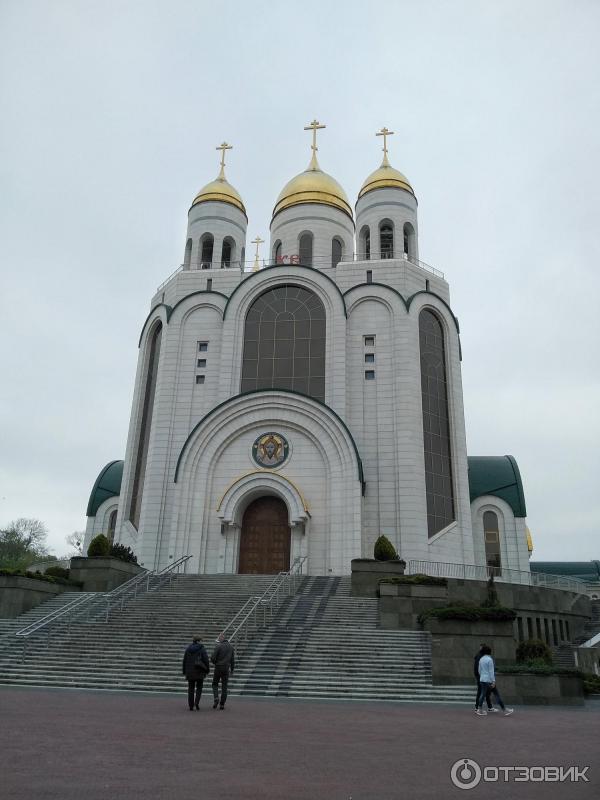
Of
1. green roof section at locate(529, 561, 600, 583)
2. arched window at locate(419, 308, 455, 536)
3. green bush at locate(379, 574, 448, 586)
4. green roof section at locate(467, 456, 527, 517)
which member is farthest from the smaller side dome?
green roof section at locate(529, 561, 600, 583)

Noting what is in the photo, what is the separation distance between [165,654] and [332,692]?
480 cm

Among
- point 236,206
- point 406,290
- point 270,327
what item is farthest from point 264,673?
point 236,206

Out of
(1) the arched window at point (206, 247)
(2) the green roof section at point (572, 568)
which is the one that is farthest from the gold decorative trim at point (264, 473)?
(2) the green roof section at point (572, 568)

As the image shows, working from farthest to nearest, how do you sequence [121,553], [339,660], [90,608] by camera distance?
[121,553], [90,608], [339,660]

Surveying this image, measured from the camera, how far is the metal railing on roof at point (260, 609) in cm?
1827

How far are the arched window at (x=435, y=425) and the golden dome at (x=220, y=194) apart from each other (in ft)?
46.0

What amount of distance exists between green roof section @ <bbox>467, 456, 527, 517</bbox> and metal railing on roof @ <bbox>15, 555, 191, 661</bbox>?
17890mm

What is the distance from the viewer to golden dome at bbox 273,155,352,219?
41.0 metres

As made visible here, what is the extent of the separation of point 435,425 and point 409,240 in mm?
12266

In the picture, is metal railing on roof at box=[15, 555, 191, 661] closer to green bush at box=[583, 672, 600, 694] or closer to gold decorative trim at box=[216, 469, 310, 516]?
gold decorative trim at box=[216, 469, 310, 516]

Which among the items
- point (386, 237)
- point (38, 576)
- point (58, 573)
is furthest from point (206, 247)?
point (38, 576)

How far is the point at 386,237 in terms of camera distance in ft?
128

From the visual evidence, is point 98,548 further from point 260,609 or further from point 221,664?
point 221,664

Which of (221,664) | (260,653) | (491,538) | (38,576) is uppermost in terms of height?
(491,538)
